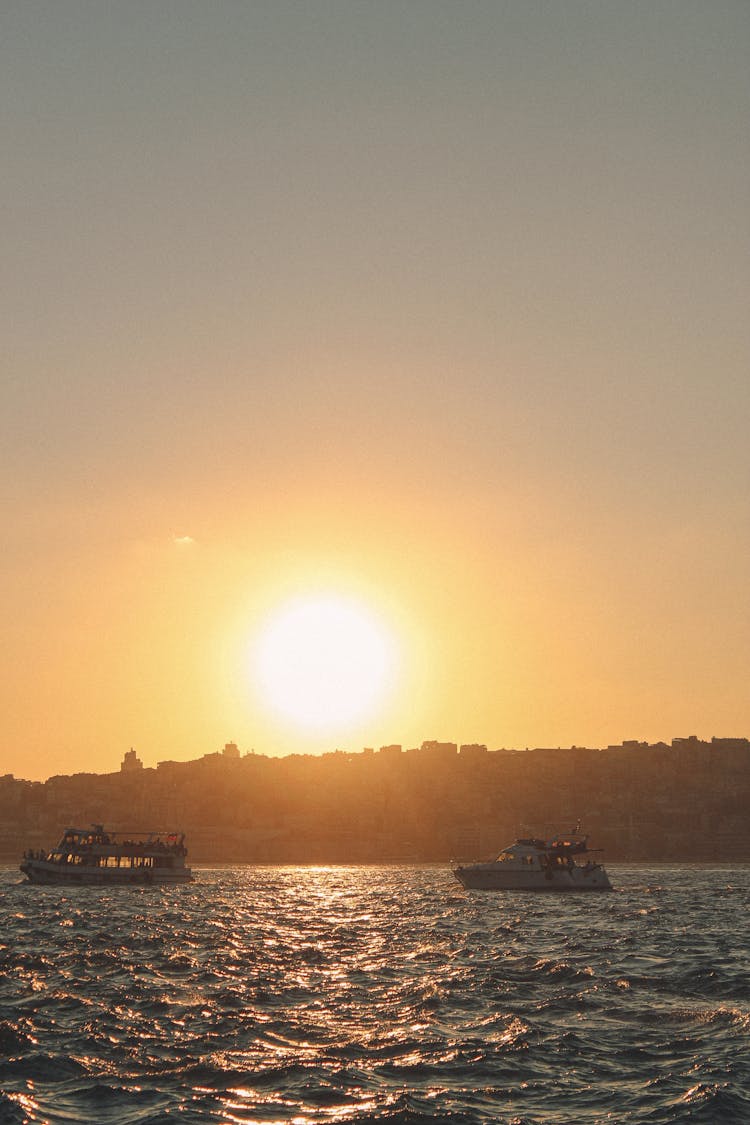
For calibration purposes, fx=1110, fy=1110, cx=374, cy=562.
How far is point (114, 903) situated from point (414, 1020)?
63724mm

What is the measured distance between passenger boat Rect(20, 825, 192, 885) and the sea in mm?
45159

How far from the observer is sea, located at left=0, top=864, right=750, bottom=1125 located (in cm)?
2578

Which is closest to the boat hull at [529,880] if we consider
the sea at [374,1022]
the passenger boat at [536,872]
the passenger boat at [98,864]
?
the passenger boat at [536,872]

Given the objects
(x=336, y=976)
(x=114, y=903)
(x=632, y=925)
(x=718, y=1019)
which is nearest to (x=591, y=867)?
(x=632, y=925)

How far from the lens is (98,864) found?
397 ft

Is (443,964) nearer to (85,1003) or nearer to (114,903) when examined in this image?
(85,1003)

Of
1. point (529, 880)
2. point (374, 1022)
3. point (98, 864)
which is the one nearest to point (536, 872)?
point (529, 880)

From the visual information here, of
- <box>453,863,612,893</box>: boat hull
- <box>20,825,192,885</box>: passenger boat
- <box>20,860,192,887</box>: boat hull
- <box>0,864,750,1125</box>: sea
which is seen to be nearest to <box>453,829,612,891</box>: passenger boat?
<box>453,863,612,893</box>: boat hull

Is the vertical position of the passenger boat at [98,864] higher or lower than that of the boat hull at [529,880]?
higher

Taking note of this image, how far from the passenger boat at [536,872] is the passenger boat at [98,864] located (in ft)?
107

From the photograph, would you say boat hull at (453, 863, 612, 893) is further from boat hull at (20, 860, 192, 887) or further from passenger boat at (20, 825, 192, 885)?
boat hull at (20, 860, 192, 887)

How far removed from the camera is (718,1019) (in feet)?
119

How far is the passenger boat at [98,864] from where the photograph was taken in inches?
4673

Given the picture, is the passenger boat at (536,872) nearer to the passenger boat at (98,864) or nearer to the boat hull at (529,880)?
the boat hull at (529,880)
